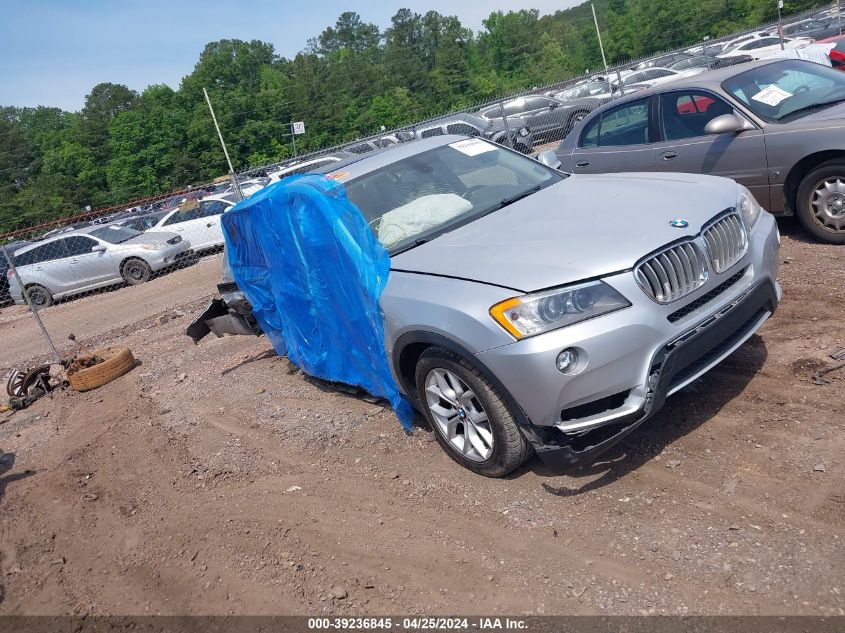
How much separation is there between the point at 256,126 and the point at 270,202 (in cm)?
5225

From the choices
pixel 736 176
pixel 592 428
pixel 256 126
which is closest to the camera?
pixel 592 428

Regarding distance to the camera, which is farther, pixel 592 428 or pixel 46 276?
pixel 46 276

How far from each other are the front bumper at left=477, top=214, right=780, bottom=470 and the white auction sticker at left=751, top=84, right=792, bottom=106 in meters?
3.99

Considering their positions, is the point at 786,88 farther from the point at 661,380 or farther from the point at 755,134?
the point at 661,380

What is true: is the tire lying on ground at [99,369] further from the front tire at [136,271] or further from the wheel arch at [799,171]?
the front tire at [136,271]

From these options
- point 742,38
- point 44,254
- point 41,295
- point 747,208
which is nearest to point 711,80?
point 747,208

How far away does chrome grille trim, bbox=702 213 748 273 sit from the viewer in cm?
367

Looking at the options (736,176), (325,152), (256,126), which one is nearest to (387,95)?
(256,126)

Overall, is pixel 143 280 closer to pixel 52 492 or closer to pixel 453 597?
pixel 52 492

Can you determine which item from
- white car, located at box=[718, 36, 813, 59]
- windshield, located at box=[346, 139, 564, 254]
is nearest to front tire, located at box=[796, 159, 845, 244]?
windshield, located at box=[346, 139, 564, 254]

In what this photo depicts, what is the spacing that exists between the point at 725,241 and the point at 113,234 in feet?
50.2

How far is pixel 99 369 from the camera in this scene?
7.84 metres

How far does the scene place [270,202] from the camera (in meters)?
5.11

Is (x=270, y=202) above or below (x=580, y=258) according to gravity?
above
